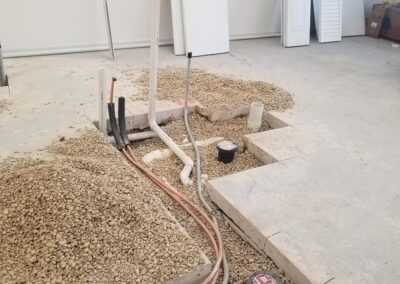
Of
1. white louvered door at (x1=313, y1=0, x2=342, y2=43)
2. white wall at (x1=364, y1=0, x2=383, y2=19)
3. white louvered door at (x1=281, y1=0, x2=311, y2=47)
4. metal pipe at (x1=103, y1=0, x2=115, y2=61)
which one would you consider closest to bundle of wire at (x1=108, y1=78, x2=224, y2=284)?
metal pipe at (x1=103, y1=0, x2=115, y2=61)

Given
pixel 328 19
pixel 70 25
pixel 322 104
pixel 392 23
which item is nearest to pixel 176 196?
pixel 322 104

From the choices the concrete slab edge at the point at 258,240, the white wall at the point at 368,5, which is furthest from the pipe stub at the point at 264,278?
the white wall at the point at 368,5

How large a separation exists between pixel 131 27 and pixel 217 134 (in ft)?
7.37

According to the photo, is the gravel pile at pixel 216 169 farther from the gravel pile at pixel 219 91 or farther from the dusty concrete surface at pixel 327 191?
the gravel pile at pixel 219 91

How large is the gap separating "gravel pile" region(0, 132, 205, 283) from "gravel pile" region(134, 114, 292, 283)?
0.20 meters

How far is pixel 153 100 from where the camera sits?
2.33m

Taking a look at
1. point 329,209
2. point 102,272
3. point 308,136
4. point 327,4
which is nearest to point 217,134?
point 308,136

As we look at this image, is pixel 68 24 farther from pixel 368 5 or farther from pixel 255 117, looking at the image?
pixel 368 5

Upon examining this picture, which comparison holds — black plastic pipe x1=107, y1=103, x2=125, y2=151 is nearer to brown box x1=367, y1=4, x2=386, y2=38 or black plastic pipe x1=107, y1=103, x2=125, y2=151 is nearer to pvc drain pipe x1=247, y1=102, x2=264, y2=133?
pvc drain pipe x1=247, y1=102, x2=264, y2=133

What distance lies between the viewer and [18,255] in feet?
4.39

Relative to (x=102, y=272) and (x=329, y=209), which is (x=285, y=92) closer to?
(x=329, y=209)

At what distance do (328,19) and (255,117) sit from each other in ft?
9.70

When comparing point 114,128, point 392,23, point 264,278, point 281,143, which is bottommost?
point 264,278

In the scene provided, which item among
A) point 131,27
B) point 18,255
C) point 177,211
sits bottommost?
point 177,211
